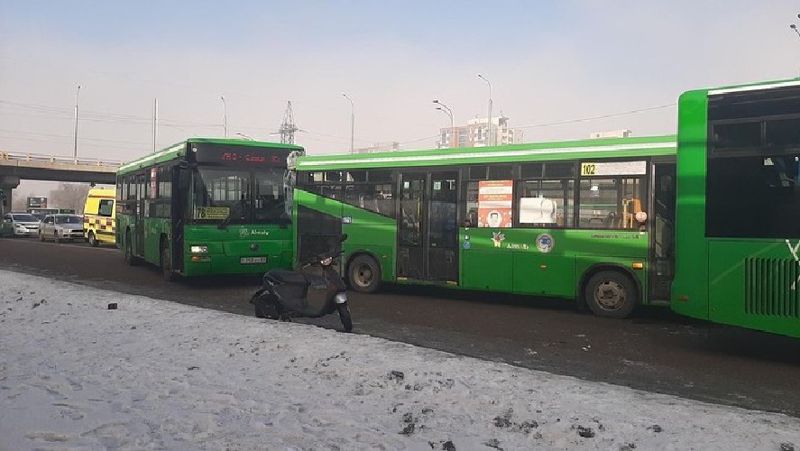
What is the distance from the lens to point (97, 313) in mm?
8953

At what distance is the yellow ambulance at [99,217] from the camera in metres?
31.1

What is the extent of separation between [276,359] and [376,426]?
2.23 metres

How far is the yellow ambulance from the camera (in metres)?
31.1

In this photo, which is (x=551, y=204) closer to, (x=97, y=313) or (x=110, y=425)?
(x=97, y=313)

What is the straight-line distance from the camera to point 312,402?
16.2ft

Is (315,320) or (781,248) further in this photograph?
(315,320)

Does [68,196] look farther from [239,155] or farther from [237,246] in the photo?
[237,246]

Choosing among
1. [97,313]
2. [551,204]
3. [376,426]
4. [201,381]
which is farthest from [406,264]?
[376,426]

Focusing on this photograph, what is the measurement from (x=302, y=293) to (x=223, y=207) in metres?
5.21

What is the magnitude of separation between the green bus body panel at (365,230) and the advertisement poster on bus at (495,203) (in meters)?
2.03

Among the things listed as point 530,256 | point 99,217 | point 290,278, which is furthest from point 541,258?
point 99,217

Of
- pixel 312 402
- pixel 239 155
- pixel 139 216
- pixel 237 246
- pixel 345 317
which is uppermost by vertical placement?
pixel 239 155

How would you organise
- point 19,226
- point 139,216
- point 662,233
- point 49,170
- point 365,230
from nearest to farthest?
point 662,233
point 365,230
point 139,216
point 19,226
point 49,170

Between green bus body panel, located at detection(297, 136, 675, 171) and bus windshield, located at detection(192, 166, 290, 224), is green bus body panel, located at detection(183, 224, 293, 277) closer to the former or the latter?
bus windshield, located at detection(192, 166, 290, 224)
